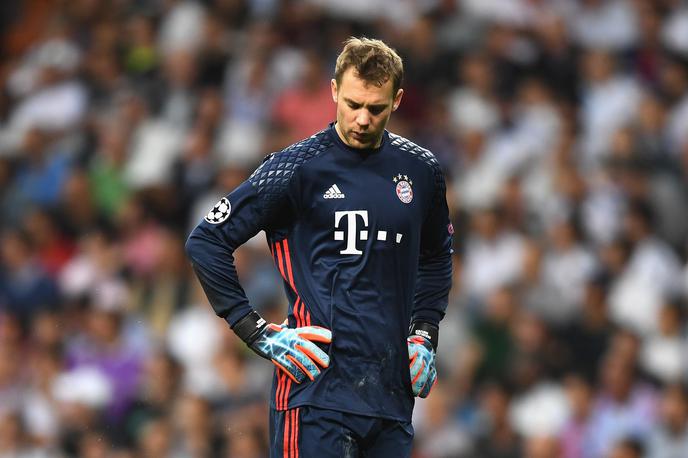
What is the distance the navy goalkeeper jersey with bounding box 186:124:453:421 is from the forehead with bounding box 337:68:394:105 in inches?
9.5

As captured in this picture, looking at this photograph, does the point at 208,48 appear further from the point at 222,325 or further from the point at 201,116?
the point at 222,325

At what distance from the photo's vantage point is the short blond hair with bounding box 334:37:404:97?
4801mm

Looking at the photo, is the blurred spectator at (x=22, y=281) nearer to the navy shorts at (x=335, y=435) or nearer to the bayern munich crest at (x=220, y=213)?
the bayern munich crest at (x=220, y=213)

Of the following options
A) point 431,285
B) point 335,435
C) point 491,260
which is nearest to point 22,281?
point 491,260

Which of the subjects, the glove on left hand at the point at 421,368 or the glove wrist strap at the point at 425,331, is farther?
the glove wrist strap at the point at 425,331

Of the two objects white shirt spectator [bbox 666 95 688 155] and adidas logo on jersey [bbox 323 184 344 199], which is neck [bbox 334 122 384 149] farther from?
white shirt spectator [bbox 666 95 688 155]

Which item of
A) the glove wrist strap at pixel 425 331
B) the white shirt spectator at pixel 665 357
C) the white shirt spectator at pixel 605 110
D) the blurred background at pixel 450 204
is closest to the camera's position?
the glove wrist strap at pixel 425 331

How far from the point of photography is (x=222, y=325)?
10.7m

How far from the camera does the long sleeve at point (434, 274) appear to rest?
5.35 m

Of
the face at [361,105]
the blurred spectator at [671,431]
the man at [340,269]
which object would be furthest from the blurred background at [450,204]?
the face at [361,105]

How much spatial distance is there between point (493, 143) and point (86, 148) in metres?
3.99

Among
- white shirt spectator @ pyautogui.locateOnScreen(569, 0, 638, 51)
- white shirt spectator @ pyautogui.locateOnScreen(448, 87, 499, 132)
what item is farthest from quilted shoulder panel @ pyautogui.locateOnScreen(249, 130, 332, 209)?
white shirt spectator @ pyautogui.locateOnScreen(569, 0, 638, 51)

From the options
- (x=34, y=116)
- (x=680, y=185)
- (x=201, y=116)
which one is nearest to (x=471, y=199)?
(x=680, y=185)

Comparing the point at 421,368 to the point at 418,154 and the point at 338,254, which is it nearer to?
the point at 338,254
